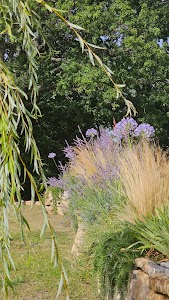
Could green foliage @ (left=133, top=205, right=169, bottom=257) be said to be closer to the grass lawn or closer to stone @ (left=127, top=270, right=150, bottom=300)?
stone @ (left=127, top=270, right=150, bottom=300)

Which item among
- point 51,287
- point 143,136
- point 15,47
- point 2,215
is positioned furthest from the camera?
point 15,47

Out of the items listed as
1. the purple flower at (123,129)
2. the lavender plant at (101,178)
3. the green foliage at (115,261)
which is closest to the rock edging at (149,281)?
the green foliage at (115,261)

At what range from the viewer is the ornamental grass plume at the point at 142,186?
327 cm

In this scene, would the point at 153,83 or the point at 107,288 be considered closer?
the point at 107,288

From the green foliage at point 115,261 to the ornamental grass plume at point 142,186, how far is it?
20cm

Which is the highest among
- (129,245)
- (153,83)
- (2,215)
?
(153,83)

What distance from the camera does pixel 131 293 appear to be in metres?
2.67

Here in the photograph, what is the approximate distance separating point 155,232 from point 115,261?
32cm

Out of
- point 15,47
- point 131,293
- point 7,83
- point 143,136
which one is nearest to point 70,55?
point 15,47

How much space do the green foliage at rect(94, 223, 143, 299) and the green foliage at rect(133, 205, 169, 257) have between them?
7cm

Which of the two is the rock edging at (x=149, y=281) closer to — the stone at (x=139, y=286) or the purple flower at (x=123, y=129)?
the stone at (x=139, y=286)

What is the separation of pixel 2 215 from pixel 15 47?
1012 centimetres

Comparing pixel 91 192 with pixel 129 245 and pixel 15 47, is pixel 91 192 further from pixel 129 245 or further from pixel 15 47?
pixel 15 47

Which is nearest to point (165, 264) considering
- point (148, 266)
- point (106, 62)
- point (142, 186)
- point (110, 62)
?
point (148, 266)
